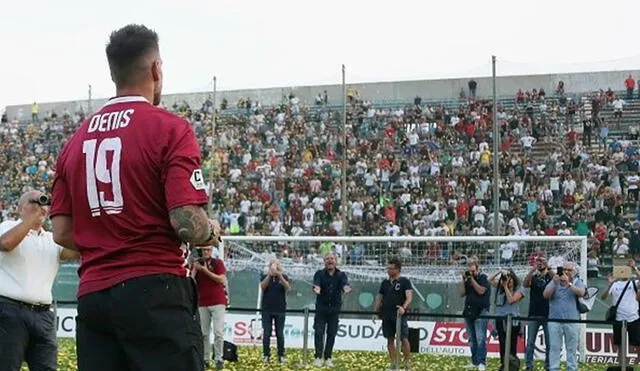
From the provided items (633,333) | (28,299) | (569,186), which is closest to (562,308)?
(633,333)

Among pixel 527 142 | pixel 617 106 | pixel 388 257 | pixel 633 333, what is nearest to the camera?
pixel 633 333

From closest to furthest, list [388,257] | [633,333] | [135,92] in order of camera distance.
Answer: [135,92] < [633,333] < [388,257]

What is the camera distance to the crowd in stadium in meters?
31.1

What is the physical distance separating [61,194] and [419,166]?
3208 cm

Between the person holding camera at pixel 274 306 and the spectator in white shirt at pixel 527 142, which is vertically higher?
the spectator in white shirt at pixel 527 142

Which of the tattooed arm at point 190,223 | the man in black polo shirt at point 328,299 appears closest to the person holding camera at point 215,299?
the man in black polo shirt at point 328,299

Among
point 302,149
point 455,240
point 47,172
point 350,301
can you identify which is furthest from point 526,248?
point 47,172

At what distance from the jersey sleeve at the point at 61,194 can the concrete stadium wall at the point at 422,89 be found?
115 ft

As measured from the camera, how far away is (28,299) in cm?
739

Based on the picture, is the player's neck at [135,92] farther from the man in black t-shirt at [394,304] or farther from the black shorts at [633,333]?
the man in black t-shirt at [394,304]

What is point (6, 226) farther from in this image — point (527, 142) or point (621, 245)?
point (527, 142)

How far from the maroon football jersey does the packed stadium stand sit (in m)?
22.7

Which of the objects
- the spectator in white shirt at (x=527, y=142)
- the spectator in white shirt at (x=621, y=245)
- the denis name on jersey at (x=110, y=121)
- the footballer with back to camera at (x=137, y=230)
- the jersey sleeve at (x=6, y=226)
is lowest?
the spectator in white shirt at (x=621, y=245)

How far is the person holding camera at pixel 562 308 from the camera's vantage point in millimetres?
15961
